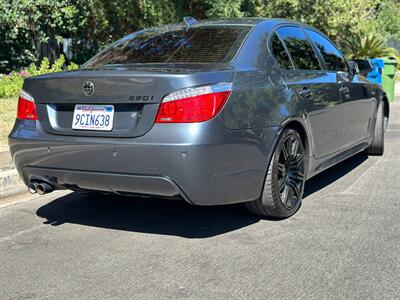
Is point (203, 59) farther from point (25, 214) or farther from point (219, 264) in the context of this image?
point (25, 214)

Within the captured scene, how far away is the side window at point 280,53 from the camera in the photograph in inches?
180

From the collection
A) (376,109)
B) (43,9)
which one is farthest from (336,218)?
(43,9)

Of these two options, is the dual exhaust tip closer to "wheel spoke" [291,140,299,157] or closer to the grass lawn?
"wheel spoke" [291,140,299,157]

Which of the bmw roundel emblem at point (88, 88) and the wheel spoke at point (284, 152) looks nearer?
the bmw roundel emblem at point (88, 88)

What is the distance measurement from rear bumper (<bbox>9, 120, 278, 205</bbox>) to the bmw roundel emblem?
1.05 feet

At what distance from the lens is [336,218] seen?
15.1 feet

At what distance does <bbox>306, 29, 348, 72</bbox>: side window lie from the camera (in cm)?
554

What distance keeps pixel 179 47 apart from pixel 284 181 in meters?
1.37

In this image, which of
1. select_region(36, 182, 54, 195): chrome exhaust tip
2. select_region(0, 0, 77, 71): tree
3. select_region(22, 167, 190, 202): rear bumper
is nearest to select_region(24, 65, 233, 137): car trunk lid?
select_region(22, 167, 190, 202): rear bumper

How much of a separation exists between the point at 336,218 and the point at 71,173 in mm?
2172

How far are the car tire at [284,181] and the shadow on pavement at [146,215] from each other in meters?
0.23

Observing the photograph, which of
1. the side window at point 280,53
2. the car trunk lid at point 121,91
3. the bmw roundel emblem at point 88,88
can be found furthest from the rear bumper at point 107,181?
the side window at point 280,53

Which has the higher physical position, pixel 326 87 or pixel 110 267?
pixel 326 87

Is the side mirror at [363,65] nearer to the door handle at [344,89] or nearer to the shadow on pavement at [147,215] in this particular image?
the door handle at [344,89]
